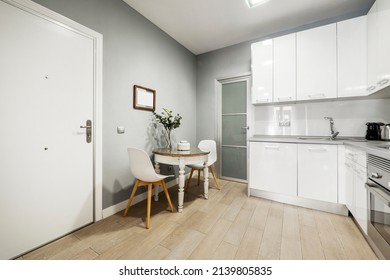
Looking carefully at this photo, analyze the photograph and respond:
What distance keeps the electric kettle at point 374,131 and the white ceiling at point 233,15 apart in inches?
64.0

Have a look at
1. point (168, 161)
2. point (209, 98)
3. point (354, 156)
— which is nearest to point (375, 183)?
point (354, 156)

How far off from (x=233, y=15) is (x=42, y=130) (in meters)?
2.77

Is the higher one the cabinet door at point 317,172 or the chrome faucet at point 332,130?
the chrome faucet at point 332,130

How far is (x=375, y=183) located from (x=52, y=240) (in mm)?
2807

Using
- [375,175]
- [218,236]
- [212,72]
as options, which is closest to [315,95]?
[375,175]

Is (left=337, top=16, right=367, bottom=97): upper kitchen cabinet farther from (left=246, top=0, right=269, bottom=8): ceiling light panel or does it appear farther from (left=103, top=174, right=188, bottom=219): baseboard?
(left=103, top=174, right=188, bottom=219): baseboard

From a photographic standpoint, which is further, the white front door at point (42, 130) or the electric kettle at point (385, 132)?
the electric kettle at point (385, 132)

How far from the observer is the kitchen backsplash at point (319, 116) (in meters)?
2.08

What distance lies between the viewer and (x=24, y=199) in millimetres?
1268

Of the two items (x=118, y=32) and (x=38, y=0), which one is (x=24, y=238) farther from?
(x=118, y=32)

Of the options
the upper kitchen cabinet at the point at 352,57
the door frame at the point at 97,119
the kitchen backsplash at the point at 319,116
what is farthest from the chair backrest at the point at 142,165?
the upper kitchen cabinet at the point at 352,57

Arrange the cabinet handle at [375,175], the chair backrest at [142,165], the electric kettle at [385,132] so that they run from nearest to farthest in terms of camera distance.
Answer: the cabinet handle at [375,175]
the chair backrest at [142,165]
the electric kettle at [385,132]

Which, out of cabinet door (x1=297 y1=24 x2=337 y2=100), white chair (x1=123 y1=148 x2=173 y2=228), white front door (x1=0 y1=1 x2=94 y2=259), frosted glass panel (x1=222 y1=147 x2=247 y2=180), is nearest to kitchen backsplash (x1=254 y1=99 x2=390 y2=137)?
cabinet door (x1=297 y1=24 x2=337 y2=100)

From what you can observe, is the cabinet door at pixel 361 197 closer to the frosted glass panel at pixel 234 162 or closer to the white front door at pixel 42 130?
the frosted glass panel at pixel 234 162
